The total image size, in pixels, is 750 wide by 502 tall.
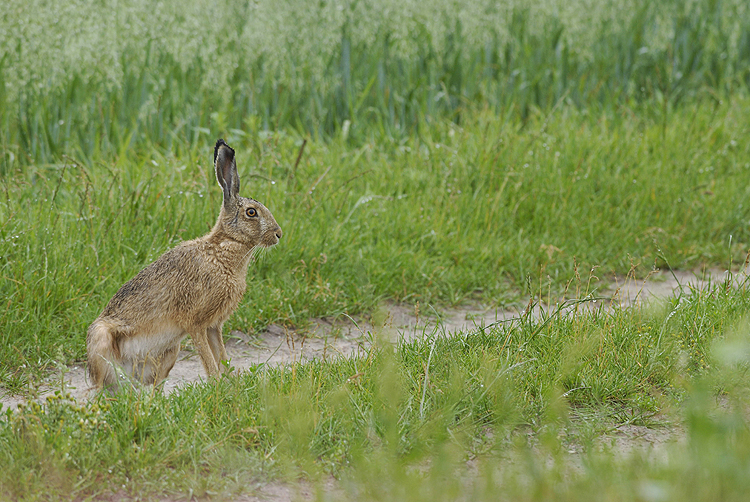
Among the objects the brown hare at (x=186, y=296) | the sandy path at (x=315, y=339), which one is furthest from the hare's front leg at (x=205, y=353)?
the sandy path at (x=315, y=339)

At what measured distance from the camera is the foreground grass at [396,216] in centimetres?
530

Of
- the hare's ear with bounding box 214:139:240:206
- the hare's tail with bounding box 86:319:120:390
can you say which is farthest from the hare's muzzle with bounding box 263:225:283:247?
the hare's tail with bounding box 86:319:120:390

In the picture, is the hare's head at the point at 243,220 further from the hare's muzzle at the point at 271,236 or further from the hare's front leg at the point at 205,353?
the hare's front leg at the point at 205,353

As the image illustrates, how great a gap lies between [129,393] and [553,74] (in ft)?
22.9

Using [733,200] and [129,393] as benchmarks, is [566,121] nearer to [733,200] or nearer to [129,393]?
[733,200]

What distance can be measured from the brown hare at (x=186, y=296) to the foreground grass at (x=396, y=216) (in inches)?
29.5

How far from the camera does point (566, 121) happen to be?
28.1 ft

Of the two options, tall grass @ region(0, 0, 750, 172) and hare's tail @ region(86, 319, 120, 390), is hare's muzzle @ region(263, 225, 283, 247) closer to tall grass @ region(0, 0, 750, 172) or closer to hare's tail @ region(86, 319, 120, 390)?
hare's tail @ region(86, 319, 120, 390)

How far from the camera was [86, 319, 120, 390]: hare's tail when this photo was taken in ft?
12.8

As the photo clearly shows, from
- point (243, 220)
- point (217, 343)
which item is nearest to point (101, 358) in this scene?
point (217, 343)

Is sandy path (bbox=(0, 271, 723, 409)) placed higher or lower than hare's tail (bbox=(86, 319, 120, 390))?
lower

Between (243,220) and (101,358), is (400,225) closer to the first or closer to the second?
(243,220)

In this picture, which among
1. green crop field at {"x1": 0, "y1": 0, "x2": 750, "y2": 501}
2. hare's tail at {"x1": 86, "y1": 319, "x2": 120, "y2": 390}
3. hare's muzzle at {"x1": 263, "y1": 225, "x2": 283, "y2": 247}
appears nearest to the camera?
green crop field at {"x1": 0, "y1": 0, "x2": 750, "y2": 501}

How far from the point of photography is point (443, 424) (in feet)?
11.7
